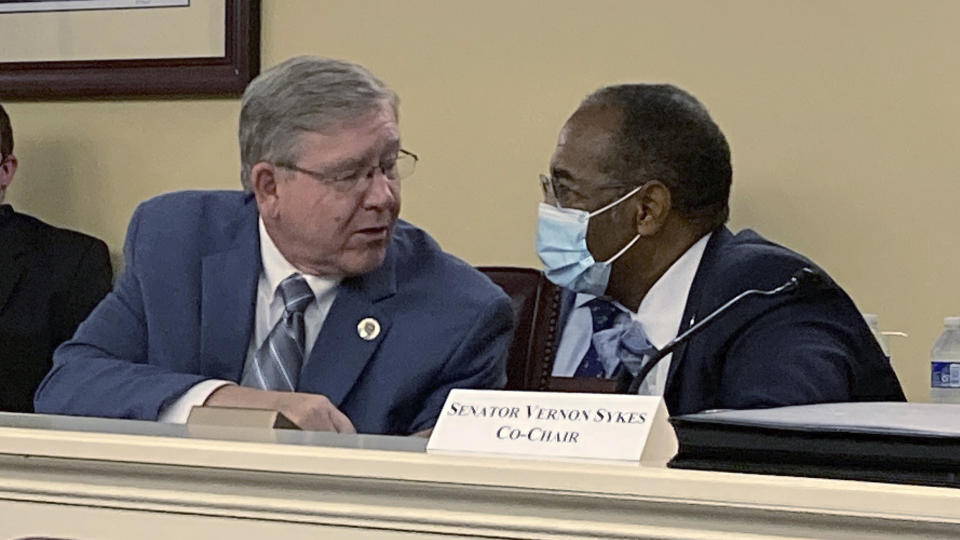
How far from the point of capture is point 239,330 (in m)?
1.87

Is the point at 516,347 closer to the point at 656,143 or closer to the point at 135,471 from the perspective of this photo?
the point at 656,143

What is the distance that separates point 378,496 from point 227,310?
116 centimetres

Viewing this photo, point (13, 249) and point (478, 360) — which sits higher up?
point (478, 360)

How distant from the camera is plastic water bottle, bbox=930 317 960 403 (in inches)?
89.1

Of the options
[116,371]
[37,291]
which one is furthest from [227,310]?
[37,291]

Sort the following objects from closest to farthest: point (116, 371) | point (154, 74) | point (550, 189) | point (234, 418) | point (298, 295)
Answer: point (234, 418)
point (116, 371)
point (298, 295)
point (550, 189)
point (154, 74)

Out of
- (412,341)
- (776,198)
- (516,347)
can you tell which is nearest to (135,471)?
(412,341)

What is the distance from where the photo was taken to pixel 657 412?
0.77 m

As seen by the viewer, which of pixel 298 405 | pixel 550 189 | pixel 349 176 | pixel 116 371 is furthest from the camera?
pixel 550 189

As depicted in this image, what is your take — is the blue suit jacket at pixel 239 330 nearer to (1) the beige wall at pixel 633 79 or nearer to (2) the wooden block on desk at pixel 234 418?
(2) the wooden block on desk at pixel 234 418

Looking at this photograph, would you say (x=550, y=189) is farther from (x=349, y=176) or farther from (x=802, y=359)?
(x=802, y=359)

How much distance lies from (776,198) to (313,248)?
1.02m

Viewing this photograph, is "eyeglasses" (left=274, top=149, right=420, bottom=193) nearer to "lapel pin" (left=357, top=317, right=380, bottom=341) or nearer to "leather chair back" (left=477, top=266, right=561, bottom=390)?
"lapel pin" (left=357, top=317, right=380, bottom=341)

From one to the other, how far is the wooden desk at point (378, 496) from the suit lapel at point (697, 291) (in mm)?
1307
